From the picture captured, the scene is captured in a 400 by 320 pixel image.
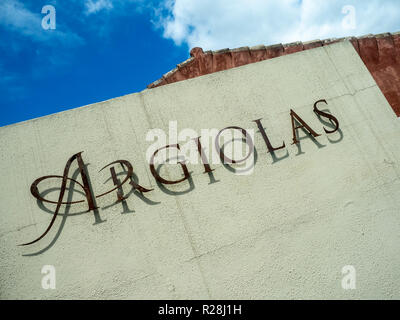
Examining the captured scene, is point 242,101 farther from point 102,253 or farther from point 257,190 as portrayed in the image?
point 102,253

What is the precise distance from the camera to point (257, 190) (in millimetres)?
3430

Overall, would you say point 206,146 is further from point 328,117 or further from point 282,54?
point 282,54

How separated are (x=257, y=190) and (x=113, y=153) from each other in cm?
199

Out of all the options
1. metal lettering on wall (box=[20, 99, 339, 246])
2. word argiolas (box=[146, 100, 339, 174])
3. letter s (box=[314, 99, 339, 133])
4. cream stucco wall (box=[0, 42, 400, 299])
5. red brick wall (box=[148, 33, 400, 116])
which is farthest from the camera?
red brick wall (box=[148, 33, 400, 116])

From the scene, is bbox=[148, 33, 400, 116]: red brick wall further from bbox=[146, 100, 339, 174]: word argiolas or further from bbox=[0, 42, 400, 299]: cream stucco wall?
bbox=[146, 100, 339, 174]: word argiolas

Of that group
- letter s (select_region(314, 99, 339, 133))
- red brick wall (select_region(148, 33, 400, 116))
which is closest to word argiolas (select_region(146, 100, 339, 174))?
letter s (select_region(314, 99, 339, 133))

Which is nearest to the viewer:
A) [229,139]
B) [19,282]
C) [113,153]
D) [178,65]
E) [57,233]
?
[19,282]

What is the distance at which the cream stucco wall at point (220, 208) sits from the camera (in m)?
2.94

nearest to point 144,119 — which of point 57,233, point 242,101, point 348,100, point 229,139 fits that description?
point 229,139

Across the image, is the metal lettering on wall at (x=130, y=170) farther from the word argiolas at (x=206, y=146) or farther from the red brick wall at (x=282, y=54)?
the red brick wall at (x=282, y=54)

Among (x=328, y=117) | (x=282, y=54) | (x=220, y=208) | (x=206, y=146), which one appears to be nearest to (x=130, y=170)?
(x=206, y=146)

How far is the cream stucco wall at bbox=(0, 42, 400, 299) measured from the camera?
2939 mm

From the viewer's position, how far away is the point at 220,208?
3.30 meters

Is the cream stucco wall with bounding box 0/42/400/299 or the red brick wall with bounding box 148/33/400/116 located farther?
the red brick wall with bounding box 148/33/400/116
